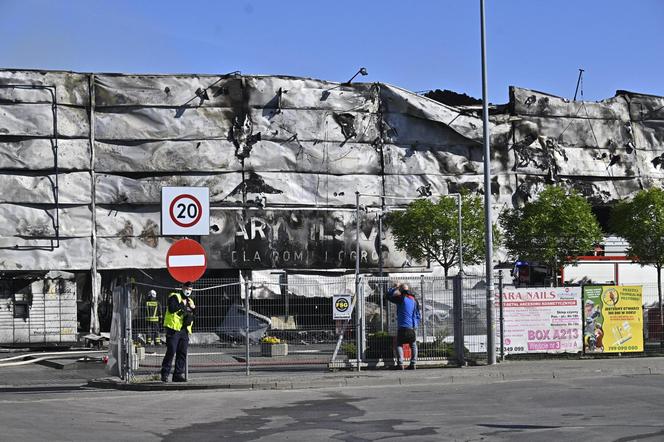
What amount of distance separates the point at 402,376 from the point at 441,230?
15.9 metres

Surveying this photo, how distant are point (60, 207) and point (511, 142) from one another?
57.6 ft

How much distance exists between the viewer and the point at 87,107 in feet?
112

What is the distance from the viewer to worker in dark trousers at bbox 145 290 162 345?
62.2 feet

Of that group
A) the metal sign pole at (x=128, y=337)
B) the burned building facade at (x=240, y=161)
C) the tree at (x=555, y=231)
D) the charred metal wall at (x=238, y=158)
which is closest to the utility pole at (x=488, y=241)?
the metal sign pole at (x=128, y=337)

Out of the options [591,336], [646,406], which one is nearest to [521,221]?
[591,336]

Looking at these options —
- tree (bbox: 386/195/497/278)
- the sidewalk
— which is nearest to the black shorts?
the sidewalk

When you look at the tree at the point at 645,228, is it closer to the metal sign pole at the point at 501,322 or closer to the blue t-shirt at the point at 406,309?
the metal sign pole at the point at 501,322

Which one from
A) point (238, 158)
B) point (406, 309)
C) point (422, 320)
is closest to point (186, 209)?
point (406, 309)

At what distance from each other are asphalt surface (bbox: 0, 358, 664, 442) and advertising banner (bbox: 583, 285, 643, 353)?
215 centimetres

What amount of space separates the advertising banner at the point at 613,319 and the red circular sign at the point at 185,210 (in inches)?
355

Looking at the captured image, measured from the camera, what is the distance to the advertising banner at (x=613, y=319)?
68.9ft

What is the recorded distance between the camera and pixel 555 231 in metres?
32.2

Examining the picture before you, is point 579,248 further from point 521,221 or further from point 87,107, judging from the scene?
point 87,107

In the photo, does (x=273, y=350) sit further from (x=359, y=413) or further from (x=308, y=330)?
(x=359, y=413)
